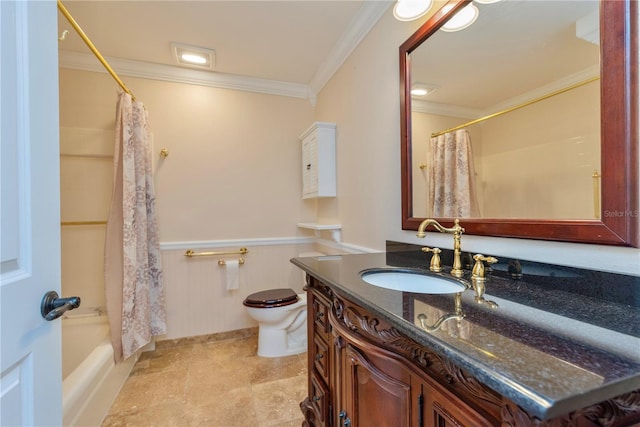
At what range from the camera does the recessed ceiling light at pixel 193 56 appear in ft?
6.96

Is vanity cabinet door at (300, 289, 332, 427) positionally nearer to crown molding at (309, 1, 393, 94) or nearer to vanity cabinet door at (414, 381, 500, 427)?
vanity cabinet door at (414, 381, 500, 427)

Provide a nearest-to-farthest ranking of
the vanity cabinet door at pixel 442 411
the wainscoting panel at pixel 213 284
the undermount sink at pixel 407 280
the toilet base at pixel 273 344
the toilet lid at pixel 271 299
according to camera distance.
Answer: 1. the vanity cabinet door at pixel 442 411
2. the undermount sink at pixel 407 280
3. the toilet lid at pixel 271 299
4. the toilet base at pixel 273 344
5. the wainscoting panel at pixel 213 284

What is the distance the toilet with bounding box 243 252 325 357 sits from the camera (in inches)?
82.4

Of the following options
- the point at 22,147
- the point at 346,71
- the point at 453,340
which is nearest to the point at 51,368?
the point at 22,147

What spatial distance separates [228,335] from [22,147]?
7.49ft

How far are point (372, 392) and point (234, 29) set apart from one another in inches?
88.8

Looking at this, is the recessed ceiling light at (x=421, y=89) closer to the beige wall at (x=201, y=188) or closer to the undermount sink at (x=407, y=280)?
the undermount sink at (x=407, y=280)

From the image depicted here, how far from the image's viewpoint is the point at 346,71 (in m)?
2.12

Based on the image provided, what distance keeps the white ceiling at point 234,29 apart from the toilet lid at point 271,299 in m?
1.90

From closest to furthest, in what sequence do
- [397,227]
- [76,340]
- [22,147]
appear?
[22,147], [397,227], [76,340]

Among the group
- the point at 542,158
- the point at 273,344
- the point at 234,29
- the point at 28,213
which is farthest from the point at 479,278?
the point at 234,29

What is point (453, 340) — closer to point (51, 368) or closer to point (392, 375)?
point (392, 375)

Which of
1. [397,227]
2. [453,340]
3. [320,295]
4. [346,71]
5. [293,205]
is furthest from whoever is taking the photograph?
[293,205]

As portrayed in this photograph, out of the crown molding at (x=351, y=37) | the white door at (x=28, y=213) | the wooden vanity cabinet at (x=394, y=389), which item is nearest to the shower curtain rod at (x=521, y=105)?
the wooden vanity cabinet at (x=394, y=389)
